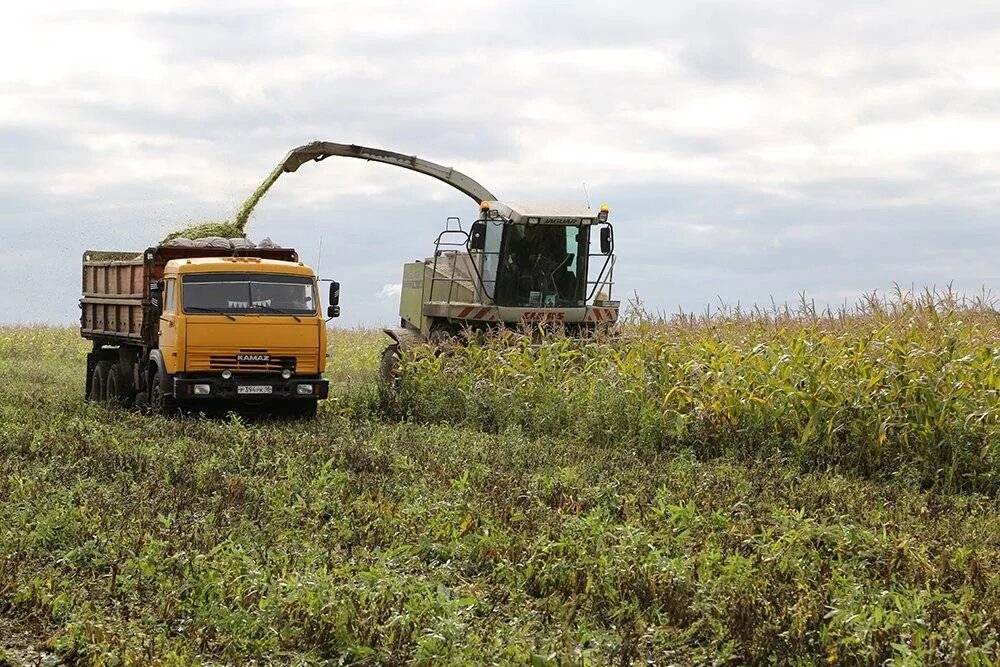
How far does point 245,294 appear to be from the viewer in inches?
688

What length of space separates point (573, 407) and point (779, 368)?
3263mm

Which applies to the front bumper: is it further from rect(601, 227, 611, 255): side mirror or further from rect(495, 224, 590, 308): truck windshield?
rect(601, 227, 611, 255): side mirror

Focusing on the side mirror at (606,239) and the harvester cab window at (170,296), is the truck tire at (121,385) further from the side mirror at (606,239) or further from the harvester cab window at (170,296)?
the side mirror at (606,239)

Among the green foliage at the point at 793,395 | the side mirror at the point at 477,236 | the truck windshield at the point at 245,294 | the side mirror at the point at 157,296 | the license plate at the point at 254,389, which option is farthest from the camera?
the side mirror at the point at 477,236

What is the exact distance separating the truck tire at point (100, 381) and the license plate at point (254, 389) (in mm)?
5101

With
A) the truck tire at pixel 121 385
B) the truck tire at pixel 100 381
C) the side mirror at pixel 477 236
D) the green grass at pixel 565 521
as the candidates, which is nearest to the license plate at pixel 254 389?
the green grass at pixel 565 521

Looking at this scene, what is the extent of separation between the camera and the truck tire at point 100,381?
21.5m

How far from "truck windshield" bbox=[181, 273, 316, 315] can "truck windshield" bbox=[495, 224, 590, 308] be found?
14.6 ft

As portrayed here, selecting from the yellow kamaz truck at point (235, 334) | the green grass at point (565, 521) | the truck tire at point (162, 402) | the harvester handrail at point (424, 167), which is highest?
the harvester handrail at point (424, 167)

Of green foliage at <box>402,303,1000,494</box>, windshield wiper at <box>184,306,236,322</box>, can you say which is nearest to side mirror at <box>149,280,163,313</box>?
windshield wiper at <box>184,306,236,322</box>

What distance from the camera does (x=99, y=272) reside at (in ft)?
71.2

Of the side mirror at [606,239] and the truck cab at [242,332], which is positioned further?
the side mirror at [606,239]

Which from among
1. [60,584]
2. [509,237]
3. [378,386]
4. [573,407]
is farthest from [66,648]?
[509,237]

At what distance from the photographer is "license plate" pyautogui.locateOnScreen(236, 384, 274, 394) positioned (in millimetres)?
17188
